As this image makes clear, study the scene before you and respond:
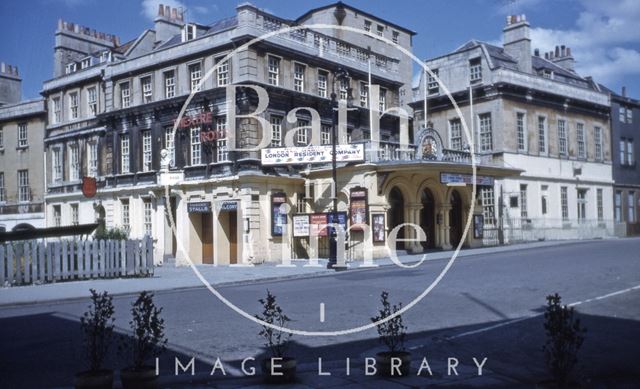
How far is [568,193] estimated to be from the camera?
39.3m

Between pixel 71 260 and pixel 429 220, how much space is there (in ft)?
58.9

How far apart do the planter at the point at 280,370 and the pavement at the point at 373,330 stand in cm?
16

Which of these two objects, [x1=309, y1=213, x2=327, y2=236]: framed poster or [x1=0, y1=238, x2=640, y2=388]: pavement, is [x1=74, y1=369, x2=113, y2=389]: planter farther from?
[x1=309, y1=213, x2=327, y2=236]: framed poster

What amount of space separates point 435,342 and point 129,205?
26795mm

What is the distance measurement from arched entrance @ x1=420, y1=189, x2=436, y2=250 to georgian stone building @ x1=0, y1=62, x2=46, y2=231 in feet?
78.6

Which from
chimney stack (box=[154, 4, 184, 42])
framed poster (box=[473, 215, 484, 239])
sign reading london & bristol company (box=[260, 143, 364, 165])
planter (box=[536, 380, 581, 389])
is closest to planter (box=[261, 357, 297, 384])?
planter (box=[536, 380, 581, 389])

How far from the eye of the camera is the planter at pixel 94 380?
5.54 metres

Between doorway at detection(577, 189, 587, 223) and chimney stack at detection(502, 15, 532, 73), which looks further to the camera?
doorway at detection(577, 189, 587, 223)

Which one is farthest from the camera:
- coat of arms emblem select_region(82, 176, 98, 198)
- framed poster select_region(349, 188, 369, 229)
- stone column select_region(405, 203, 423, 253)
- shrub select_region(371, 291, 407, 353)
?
coat of arms emblem select_region(82, 176, 98, 198)

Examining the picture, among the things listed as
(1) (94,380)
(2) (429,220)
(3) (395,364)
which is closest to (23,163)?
(2) (429,220)

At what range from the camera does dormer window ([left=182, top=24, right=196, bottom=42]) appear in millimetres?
30719

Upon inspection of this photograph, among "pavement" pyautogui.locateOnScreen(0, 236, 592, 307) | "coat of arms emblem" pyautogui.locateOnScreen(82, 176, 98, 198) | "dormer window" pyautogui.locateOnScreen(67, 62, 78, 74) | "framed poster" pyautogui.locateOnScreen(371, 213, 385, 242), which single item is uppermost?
"dormer window" pyautogui.locateOnScreen(67, 62, 78, 74)

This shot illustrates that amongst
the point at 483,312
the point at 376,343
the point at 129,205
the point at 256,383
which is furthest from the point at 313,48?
the point at 256,383

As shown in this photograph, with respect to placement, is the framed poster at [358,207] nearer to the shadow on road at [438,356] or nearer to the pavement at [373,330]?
the pavement at [373,330]
